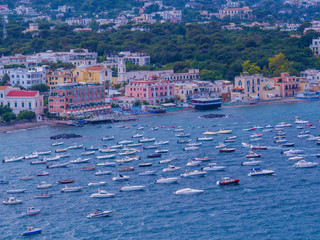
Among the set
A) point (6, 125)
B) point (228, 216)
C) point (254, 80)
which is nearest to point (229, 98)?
point (254, 80)

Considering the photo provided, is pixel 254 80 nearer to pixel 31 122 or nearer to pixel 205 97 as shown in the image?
pixel 205 97

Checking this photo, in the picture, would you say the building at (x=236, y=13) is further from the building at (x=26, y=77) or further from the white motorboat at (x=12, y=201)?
the white motorboat at (x=12, y=201)

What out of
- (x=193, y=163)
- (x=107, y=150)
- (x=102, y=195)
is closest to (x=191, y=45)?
(x=107, y=150)

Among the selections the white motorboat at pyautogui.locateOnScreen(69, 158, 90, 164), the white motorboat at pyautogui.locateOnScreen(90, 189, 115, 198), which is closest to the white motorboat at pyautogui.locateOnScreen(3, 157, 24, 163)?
the white motorboat at pyautogui.locateOnScreen(69, 158, 90, 164)

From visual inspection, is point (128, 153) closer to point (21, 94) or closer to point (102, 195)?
point (102, 195)

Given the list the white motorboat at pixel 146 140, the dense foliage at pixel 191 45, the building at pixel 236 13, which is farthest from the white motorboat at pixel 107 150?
the building at pixel 236 13

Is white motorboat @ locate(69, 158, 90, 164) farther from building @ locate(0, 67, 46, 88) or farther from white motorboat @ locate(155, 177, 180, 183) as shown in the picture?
building @ locate(0, 67, 46, 88)

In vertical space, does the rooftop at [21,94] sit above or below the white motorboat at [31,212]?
above
